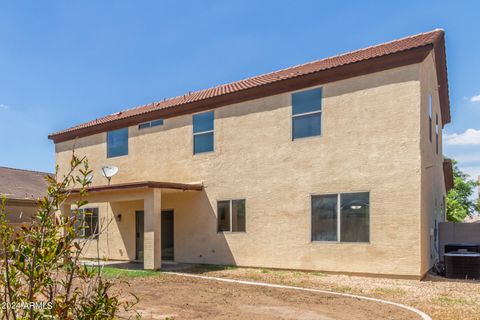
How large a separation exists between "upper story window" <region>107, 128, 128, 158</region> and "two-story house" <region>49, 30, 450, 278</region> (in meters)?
0.81

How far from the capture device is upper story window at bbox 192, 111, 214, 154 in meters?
15.9

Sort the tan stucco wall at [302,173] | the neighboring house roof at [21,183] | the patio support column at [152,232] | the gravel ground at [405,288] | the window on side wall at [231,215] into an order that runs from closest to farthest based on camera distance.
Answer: the gravel ground at [405,288] → the tan stucco wall at [302,173] → the patio support column at [152,232] → the window on side wall at [231,215] → the neighboring house roof at [21,183]

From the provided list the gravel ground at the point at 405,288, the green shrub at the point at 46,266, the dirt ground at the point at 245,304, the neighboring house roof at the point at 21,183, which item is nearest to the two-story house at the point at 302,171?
the gravel ground at the point at 405,288

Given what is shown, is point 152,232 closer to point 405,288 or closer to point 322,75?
point 322,75

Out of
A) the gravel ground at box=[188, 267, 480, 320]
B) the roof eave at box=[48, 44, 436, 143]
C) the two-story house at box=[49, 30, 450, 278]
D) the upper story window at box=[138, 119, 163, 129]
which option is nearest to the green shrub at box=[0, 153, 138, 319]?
the two-story house at box=[49, 30, 450, 278]

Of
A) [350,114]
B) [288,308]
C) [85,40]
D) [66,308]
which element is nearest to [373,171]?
[350,114]

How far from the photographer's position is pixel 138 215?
17859 millimetres

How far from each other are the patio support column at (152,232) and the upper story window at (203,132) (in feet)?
9.63

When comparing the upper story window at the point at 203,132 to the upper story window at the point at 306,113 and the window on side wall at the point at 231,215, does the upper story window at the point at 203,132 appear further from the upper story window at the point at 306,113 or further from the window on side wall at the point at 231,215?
the upper story window at the point at 306,113

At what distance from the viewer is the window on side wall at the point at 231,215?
47.8ft

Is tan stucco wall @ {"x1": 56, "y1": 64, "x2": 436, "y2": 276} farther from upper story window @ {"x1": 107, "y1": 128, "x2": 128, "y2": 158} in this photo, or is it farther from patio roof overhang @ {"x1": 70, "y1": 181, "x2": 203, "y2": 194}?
upper story window @ {"x1": 107, "y1": 128, "x2": 128, "y2": 158}

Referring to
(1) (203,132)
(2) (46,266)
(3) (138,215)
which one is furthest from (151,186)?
(2) (46,266)

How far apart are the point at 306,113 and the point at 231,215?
4.68 metres

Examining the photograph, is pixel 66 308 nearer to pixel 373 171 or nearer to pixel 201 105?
pixel 373 171
